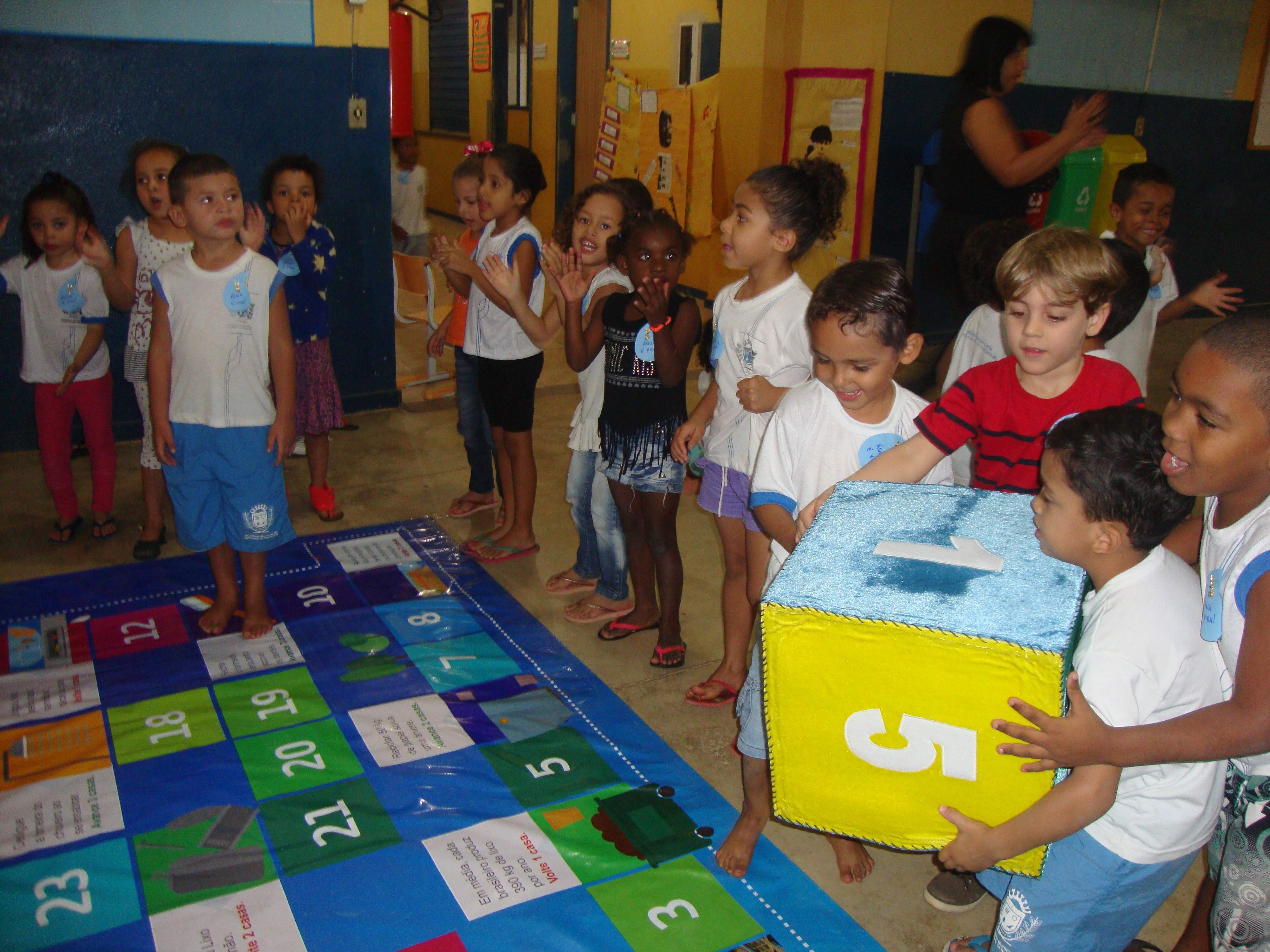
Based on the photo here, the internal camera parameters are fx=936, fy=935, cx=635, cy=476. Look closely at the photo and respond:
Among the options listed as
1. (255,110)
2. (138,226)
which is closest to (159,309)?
A: (138,226)

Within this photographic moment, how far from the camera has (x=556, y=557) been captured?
10.9 feet

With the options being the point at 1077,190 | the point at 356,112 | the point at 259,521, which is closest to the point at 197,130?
the point at 356,112

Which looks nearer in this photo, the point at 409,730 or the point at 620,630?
the point at 409,730

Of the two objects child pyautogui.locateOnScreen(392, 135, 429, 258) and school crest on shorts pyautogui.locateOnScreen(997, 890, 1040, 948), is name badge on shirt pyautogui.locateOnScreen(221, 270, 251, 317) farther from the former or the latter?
child pyautogui.locateOnScreen(392, 135, 429, 258)

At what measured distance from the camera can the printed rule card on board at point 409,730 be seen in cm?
220

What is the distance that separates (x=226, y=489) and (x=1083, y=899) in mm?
2264

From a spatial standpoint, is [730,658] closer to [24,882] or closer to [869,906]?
[869,906]

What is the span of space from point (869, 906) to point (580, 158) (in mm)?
8065

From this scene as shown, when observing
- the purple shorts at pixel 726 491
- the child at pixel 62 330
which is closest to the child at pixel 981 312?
the purple shorts at pixel 726 491

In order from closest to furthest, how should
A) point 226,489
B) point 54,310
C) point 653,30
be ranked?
point 226,489 → point 54,310 → point 653,30

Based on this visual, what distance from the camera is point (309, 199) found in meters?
3.53

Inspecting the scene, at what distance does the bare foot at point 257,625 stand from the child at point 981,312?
6.39ft

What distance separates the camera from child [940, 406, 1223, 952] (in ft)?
3.86

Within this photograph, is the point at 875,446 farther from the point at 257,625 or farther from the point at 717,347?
the point at 257,625
